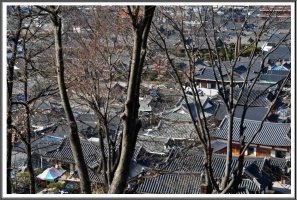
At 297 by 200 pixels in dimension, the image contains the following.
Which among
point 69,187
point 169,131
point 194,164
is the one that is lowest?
point 69,187

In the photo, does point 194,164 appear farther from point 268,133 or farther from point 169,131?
point 268,133

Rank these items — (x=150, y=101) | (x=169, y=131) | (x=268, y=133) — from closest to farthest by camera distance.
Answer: (x=169, y=131)
(x=268, y=133)
(x=150, y=101)

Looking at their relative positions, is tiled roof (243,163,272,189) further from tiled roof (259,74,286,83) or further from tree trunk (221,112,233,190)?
tiled roof (259,74,286,83)

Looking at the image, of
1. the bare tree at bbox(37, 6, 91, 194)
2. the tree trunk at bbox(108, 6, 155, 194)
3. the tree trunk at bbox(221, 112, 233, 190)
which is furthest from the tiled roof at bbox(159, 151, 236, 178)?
the tree trunk at bbox(108, 6, 155, 194)

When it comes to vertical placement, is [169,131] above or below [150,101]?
below

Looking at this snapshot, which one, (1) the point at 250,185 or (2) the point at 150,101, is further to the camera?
(2) the point at 150,101

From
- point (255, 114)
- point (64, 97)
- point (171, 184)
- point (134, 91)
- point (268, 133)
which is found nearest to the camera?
point (134, 91)

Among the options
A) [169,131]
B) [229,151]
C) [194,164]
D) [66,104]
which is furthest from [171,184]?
[66,104]

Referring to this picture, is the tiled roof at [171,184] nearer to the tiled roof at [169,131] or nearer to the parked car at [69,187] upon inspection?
the parked car at [69,187]

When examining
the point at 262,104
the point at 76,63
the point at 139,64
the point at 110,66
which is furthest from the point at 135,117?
the point at 262,104
